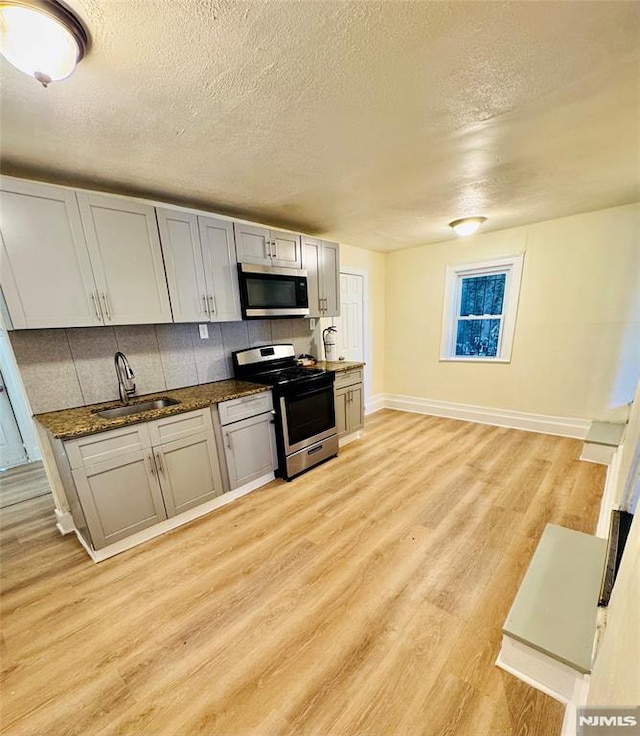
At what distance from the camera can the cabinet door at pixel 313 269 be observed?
3.15 metres

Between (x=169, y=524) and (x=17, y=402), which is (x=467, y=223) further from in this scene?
(x=17, y=402)

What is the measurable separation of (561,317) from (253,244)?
3.50m

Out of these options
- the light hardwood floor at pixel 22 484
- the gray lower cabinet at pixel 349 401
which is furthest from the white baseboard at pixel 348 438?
the light hardwood floor at pixel 22 484

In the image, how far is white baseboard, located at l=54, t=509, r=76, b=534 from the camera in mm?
2180

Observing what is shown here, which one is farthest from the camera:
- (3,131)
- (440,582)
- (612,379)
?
(612,379)

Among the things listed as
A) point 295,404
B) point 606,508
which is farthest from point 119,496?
point 606,508

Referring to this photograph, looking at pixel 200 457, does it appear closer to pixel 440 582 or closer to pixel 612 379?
pixel 440 582

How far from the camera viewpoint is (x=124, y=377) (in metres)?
2.30

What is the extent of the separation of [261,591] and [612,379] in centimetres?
396

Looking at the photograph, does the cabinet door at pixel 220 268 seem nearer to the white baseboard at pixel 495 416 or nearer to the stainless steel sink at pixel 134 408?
the stainless steel sink at pixel 134 408

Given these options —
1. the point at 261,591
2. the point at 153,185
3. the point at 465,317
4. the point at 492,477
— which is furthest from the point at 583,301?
the point at 153,185

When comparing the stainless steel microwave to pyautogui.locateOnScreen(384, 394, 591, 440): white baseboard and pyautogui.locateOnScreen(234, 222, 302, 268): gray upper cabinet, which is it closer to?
pyautogui.locateOnScreen(234, 222, 302, 268): gray upper cabinet

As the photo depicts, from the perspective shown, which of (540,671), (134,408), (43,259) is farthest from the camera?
(134,408)

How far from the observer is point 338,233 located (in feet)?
11.4
